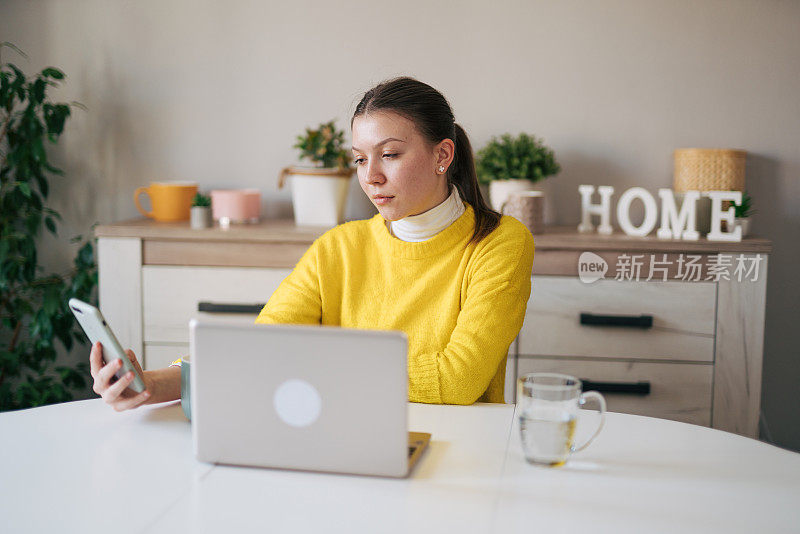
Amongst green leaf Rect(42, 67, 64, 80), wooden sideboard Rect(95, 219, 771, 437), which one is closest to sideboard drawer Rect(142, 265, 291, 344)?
wooden sideboard Rect(95, 219, 771, 437)

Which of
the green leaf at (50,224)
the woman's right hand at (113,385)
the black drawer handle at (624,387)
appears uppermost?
the green leaf at (50,224)

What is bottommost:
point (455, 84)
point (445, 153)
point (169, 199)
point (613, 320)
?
point (613, 320)

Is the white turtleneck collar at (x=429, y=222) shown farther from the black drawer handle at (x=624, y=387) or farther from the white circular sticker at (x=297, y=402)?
the black drawer handle at (x=624, y=387)

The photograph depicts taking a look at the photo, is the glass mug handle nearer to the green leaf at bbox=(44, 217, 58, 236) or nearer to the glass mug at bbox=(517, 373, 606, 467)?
the glass mug at bbox=(517, 373, 606, 467)

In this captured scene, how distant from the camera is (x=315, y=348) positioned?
0.96 meters

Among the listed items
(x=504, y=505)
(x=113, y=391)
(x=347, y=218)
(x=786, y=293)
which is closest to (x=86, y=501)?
(x=113, y=391)

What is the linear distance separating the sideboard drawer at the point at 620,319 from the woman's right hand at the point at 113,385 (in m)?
1.38

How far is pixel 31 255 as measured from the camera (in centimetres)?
262

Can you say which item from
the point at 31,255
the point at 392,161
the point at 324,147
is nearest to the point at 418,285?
the point at 392,161

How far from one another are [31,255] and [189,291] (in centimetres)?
59

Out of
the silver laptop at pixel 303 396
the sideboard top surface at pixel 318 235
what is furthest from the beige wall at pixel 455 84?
the silver laptop at pixel 303 396

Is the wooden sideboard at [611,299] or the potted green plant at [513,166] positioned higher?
the potted green plant at [513,166]

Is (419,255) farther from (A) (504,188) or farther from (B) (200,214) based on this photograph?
(B) (200,214)

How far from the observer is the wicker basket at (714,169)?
2.48 m
